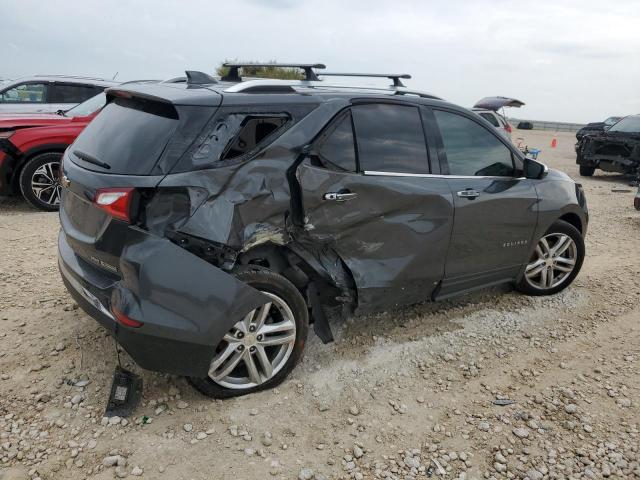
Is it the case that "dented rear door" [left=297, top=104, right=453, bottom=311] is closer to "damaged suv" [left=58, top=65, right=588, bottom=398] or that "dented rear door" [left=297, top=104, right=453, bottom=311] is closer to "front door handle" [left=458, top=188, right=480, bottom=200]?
"damaged suv" [left=58, top=65, right=588, bottom=398]

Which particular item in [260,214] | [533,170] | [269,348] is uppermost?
[533,170]

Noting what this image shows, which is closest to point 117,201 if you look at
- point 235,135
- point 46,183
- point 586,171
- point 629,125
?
point 235,135

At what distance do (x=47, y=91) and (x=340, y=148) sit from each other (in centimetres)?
769

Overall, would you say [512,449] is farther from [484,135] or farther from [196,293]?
[484,135]

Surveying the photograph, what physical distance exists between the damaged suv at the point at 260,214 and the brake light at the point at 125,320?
0.04 feet

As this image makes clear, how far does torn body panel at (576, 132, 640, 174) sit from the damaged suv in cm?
986

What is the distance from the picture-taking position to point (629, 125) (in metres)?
12.4

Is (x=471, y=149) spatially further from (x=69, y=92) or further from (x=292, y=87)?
(x=69, y=92)

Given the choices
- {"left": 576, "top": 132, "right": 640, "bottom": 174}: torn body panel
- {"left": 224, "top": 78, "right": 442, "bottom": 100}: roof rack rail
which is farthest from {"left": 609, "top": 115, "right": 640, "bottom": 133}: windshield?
{"left": 224, "top": 78, "right": 442, "bottom": 100}: roof rack rail

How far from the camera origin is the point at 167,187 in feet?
8.43

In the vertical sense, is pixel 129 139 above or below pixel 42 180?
above

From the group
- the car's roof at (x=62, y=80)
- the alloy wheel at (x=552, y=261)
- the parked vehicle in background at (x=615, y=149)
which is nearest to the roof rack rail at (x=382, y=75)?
the alloy wheel at (x=552, y=261)

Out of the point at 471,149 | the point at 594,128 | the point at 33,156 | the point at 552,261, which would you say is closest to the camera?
the point at 471,149

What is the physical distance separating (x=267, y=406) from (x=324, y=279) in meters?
0.82
